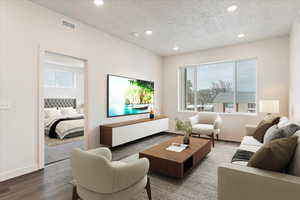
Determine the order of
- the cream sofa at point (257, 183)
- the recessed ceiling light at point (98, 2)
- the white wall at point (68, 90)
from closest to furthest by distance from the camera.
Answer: the cream sofa at point (257, 183)
the recessed ceiling light at point (98, 2)
the white wall at point (68, 90)

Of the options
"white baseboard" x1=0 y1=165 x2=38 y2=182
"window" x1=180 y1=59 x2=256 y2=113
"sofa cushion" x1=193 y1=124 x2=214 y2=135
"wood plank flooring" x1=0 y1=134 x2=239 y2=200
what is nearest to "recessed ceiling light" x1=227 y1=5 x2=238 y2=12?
"window" x1=180 y1=59 x2=256 y2=113

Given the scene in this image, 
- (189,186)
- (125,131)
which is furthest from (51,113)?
(189,186)

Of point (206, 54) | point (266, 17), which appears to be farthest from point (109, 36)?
point (266, 17)

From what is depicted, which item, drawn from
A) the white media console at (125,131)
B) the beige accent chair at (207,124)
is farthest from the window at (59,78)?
the beige accent chair at (207,124)

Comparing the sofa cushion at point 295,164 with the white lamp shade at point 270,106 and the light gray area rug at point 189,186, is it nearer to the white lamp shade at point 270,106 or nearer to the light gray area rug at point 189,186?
the light gray area rug at point 189,186

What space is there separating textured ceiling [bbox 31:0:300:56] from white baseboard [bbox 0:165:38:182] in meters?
2.76

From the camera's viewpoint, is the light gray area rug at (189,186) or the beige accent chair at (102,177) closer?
the beige accent chair at (102,177)

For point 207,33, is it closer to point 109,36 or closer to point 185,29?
point 185,29

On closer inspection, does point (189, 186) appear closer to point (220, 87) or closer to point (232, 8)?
point (232, 8)

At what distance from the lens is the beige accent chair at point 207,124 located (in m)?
4.04

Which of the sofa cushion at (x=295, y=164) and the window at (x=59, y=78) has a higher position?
the window at (x=59, y=78)

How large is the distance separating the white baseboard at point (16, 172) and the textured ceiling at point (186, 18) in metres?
2.76

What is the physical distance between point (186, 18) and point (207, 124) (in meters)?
2.93

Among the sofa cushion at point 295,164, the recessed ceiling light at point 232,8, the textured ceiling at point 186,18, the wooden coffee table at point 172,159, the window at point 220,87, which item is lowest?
the wooden coffee table at point 172,159
